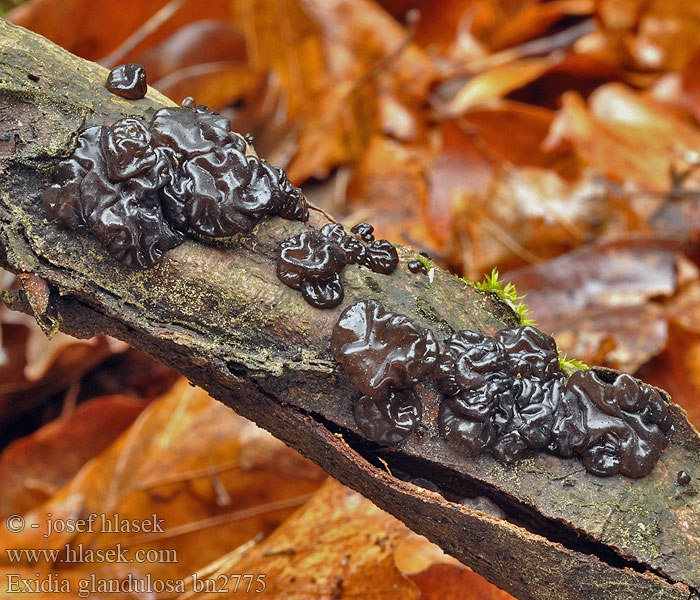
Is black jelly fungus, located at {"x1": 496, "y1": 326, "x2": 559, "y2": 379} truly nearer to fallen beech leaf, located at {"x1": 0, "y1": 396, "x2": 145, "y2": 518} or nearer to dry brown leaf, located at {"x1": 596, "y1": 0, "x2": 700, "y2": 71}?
fallen beech leaf, located at {"x1": 0, "y1": 396, "x2": 145, "y2": 518}

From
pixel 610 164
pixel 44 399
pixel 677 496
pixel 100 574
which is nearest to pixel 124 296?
pixel 677 496

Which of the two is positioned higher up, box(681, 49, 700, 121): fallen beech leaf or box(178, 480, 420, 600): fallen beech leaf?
box(681, 49, 700, 121): fallen beech leaf

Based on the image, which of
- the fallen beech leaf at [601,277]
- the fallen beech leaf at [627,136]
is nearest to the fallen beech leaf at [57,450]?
the fallen beech leaf at [601,277]

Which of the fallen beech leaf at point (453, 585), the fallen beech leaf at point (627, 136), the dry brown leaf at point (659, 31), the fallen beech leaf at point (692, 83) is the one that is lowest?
the fallen beech leaf at point (453, 585)

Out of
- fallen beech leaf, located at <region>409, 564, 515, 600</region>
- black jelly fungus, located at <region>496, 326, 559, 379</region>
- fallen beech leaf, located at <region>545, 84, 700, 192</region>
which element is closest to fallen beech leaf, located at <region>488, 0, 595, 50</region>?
fallen beech leaf, located at <region>545, 84, 700, 192</region>

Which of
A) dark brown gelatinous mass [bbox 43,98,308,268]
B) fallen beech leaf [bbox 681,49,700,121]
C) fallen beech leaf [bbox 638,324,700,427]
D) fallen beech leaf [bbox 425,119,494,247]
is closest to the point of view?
dark brown gelatinous mass [bbox 43,98,308,268]

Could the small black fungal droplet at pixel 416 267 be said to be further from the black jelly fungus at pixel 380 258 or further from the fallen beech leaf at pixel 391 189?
the fallen beech leaf at pixel 391 189
